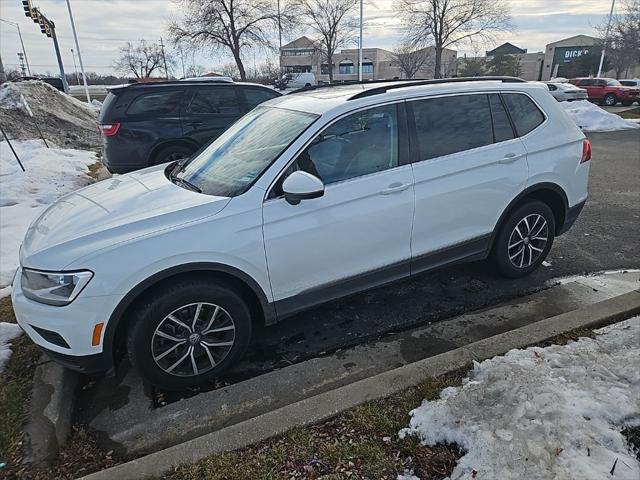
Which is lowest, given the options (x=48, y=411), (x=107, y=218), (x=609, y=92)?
(x=609, y=92)

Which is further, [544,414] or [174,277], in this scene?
[174,277]

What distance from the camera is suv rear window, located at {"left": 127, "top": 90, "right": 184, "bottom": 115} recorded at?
7434mm

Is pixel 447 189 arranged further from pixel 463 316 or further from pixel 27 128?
pixel 27 128

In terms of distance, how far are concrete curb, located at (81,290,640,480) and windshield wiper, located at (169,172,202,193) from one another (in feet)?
5.32

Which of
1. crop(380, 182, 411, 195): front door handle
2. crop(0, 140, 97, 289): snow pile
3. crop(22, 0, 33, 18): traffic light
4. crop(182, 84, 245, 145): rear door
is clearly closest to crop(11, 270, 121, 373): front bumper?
crop(380, 182, 411, 195): front door handle

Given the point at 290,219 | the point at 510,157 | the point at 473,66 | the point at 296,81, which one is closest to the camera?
the point at 290,219

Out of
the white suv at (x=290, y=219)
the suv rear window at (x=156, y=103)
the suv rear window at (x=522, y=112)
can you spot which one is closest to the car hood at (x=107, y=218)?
the white suv at (x=290, y=219)

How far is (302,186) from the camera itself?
2.72m

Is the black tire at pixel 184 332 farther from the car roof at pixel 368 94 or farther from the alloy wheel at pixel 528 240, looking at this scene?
the alloy wheel at pixel 528 240

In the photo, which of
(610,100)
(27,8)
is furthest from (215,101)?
(610,100)

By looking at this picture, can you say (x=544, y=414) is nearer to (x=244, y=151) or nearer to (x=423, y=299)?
(x=423, y=299)

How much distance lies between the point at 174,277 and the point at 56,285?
644 millimetres

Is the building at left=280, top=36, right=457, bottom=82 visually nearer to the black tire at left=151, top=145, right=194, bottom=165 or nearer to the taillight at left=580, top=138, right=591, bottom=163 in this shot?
the black tire at left=151, top=145, right=194, bottom=165

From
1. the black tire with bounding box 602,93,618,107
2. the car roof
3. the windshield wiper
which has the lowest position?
the black tire with bounding box 602,93,618,107
